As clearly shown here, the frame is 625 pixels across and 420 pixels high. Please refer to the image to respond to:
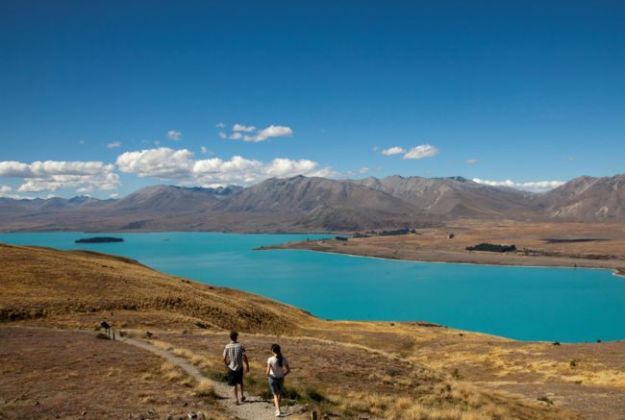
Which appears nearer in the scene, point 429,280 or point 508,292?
point 508,292

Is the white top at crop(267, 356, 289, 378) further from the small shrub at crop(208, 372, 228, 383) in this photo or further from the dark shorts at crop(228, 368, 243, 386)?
the small shrub at crop(208, 372, 228, 383)

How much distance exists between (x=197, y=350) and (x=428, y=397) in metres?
12.8

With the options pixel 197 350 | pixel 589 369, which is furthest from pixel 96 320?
pixel 589 369

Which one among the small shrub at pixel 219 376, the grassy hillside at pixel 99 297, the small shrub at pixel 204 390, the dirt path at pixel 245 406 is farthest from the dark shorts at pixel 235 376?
the grassy hillside at pixel 99 297

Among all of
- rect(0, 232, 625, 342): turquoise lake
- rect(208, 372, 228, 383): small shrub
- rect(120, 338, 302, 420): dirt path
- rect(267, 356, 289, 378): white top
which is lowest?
rect(0, 232, 625, 342): turquoise lake

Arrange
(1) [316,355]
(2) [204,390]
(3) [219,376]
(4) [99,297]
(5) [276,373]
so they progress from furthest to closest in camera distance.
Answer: (4) [99,297] → (1) [316,355] → (3) [219,376] → (2) [204,390] → (5) [276,373]

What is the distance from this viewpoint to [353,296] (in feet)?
530

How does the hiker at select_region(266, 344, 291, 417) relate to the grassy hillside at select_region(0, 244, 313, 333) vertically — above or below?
above

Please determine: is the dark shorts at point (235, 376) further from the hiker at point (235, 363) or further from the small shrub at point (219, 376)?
the small shrub at point (219, 376)

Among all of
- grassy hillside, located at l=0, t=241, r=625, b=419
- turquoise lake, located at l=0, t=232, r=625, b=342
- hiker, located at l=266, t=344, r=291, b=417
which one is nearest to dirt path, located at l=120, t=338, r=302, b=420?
hiker, located at l=266, t=344, r=291, b=417

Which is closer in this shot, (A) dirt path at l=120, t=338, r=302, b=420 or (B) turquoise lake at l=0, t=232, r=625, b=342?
(A) dirt path at l=120, t=338, r=302, b=420

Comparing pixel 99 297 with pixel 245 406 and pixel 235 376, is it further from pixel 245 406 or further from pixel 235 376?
pixel 245 406

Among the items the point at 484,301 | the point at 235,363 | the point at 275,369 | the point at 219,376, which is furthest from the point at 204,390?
the point at 484,301

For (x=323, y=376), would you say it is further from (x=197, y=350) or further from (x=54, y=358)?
(x=54, y=358)
